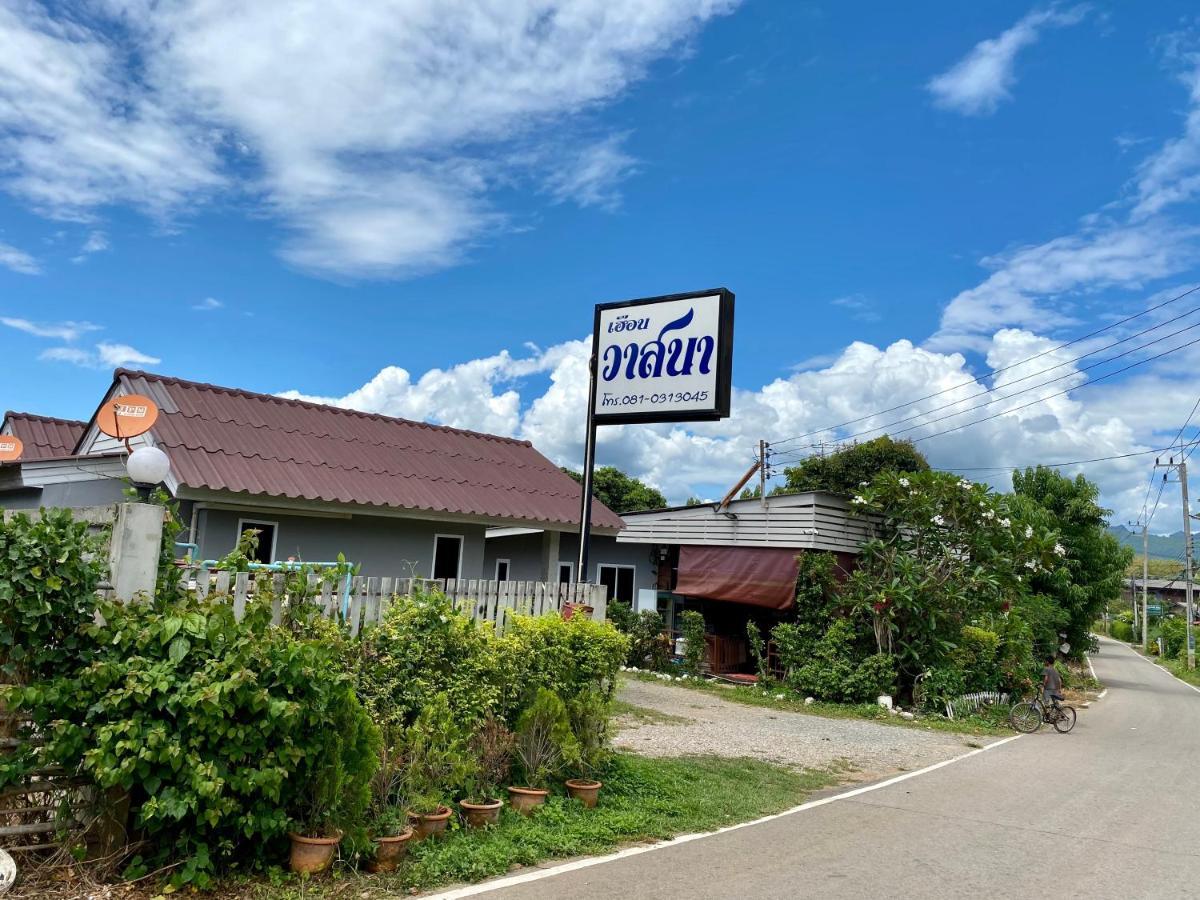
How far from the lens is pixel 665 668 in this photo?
21.5 meters

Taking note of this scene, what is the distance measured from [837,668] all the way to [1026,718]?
3603 millimetres

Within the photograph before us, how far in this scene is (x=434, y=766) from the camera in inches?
255

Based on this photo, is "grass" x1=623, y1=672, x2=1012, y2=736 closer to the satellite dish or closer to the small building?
the small building

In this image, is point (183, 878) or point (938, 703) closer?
point (183, 878)

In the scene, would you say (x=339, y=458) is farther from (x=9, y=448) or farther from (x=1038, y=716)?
(x=1038, y=716)

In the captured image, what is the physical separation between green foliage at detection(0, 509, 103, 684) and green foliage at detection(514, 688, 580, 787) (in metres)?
3.60

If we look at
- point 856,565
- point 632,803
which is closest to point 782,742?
point 632,803

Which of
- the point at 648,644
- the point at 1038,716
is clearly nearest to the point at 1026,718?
the point at 1038,716

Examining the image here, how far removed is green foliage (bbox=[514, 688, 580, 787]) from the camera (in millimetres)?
7535

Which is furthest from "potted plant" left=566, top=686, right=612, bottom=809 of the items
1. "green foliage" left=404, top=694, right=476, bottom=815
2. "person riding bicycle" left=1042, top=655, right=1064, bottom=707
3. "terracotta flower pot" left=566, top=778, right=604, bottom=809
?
"person riding bicycle" left=1042, top=655, right=1064, bottom=707

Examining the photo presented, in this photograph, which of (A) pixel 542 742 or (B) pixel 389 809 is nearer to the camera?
(B) pixel 389 809

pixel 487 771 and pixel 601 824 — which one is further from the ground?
pixel 487 771

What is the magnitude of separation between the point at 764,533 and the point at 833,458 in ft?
86.8

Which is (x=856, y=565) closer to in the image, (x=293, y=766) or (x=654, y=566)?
(x=654, y=566)
